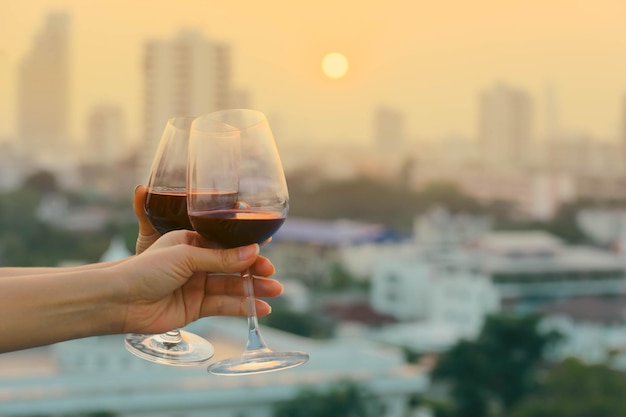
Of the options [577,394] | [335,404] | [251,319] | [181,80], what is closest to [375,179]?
[181,80]

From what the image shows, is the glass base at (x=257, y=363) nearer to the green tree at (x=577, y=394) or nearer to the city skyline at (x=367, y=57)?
the green tree at (x=577, y=394)

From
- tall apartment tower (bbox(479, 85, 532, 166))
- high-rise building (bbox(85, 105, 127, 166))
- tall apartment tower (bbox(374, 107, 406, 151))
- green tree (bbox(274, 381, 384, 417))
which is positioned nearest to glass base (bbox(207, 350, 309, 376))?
green tree (bbox(274, 381, 384, 417))

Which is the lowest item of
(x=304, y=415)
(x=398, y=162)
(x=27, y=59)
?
(x=304, y=415)

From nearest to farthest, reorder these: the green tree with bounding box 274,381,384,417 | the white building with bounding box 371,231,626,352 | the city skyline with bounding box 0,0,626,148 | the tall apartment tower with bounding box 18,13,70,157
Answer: the green tree with bounding box 274,381,384,417 → the white building with bounding box 371,231,626,352 → the tall apartment tower with bounding box 18,13,70,157 → the city skyline with bounding box 0,0,626,148

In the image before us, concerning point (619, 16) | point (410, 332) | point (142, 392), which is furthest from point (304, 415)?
point (619, 16)

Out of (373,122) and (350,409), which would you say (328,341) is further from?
(373,122)

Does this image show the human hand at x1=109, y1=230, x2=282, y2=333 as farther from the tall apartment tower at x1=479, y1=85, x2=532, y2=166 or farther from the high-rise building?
the tall apartment tower at x1=479, y1=85, x2=532, y2=166
